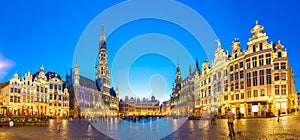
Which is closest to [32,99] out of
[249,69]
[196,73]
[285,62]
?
[196,73]

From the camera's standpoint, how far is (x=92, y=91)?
135125 millimetres

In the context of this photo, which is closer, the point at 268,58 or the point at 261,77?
the point at 268,58

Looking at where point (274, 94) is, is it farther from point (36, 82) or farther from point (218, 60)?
point (36, 82)

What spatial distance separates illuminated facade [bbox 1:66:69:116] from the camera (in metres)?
79.2

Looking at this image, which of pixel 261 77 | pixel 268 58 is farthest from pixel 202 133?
pixel 268 58

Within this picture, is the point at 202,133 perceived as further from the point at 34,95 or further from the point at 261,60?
the point at 34,95

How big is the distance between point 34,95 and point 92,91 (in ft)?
160

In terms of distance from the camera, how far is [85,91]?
12606 cm

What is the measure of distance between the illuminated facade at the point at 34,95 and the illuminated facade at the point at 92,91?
23.4 feet

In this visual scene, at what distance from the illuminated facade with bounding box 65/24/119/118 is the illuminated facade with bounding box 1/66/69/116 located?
280 inches

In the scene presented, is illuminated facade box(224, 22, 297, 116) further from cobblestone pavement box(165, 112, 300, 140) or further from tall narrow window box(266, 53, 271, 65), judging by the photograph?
cobblestone pavement box(165, 112, 300, 140)

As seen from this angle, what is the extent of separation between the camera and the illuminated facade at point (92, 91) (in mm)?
108562

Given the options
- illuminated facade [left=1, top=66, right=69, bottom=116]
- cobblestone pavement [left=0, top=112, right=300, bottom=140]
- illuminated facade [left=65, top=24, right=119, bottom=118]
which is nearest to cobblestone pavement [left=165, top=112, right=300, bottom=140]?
cobblestone pavement [left=0, top=112, right=300, bottom=140]

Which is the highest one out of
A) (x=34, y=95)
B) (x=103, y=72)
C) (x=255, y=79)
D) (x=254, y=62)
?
(x=103, y=72)
